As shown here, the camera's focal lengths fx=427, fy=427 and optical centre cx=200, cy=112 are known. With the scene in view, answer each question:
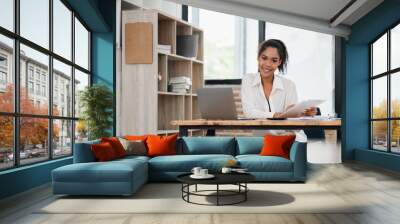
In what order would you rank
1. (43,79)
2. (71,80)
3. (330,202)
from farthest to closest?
(71,80), (43,79), (330,202)

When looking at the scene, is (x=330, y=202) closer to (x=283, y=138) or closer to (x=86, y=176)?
(x=283, y=138)

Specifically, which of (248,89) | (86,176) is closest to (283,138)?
(248,89)

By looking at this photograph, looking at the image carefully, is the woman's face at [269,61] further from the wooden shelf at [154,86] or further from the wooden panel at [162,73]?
the wooden panel at [162,73]

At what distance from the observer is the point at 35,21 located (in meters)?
5.61

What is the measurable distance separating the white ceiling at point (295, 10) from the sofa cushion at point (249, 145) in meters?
2.77

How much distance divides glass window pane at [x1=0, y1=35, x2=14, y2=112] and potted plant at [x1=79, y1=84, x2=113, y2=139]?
2249 millimetres

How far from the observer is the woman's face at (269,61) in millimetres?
7604

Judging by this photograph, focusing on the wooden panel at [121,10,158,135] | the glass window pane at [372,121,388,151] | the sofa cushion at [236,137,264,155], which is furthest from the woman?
the glass window pane at [372,121,388,151]

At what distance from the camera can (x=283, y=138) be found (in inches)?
238

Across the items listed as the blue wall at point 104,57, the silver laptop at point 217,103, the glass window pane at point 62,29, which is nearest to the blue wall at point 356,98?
the silver laptop at point 217,103

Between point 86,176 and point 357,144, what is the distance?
6.55 m

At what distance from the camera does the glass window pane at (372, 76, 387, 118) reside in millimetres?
8234

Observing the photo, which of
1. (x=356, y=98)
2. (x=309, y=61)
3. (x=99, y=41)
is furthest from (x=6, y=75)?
(x=309, y=61)

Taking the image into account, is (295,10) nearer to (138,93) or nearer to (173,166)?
(138,93)
